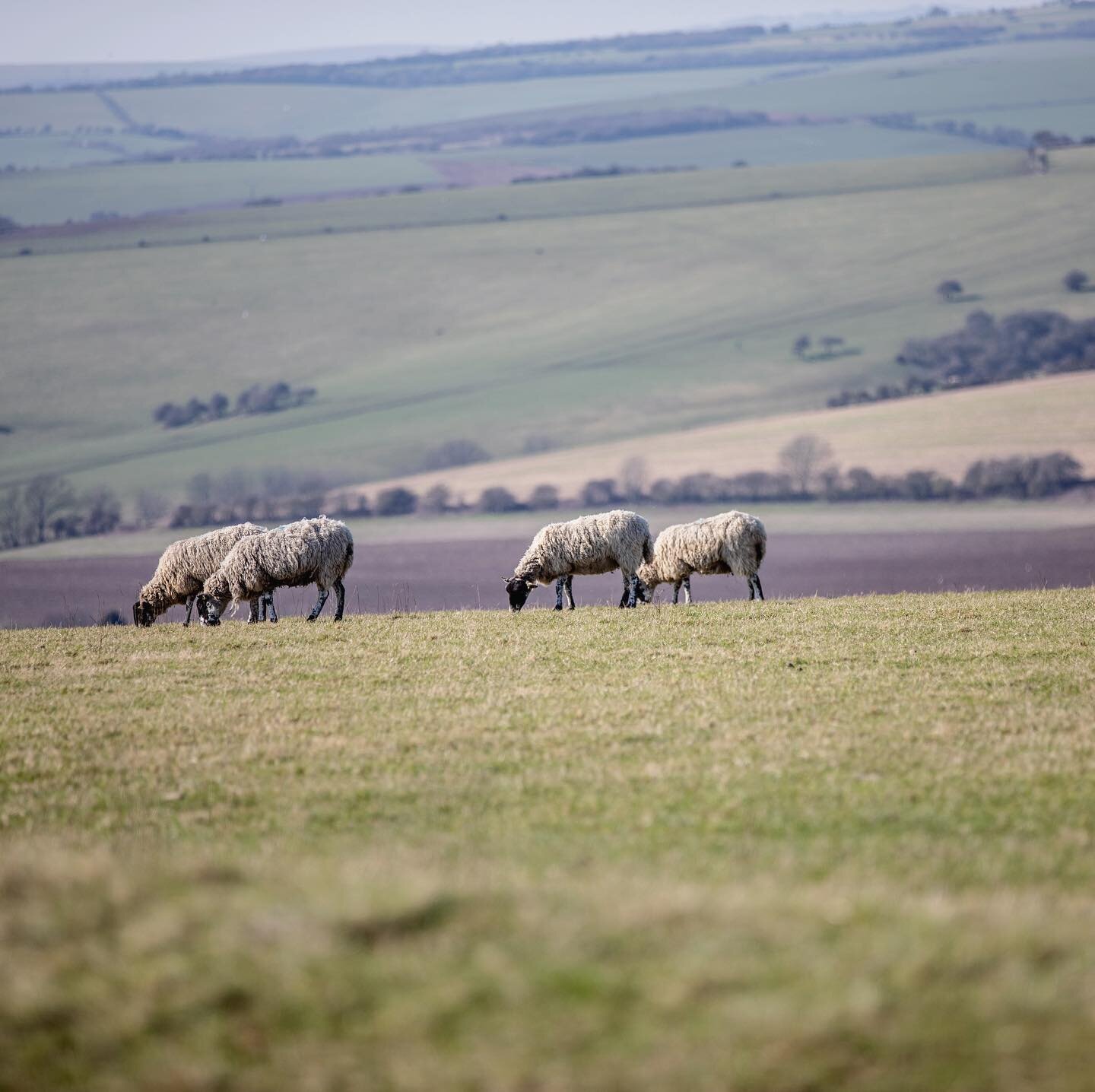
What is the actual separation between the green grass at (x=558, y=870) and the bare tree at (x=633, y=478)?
86.8 meters

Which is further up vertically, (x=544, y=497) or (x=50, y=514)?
(x=50, y=514)

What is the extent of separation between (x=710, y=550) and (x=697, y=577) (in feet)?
124

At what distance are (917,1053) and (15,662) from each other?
1585 cm

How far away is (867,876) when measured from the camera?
9203mm

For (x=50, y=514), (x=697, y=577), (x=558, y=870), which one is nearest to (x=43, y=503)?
(x=50, y=514)

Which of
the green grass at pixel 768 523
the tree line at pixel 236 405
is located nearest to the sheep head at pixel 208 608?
the green grass at pixel 768 523

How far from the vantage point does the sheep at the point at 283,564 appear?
24.3 meters

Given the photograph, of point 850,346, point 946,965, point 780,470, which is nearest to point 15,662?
point 946,965

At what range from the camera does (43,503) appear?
101m

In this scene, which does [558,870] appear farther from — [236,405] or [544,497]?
[236,405]

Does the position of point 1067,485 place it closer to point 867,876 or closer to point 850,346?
point 850,346

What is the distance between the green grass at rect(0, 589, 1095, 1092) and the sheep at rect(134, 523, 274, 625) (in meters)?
7.71

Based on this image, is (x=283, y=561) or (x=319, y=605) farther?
(x=319, y=605)

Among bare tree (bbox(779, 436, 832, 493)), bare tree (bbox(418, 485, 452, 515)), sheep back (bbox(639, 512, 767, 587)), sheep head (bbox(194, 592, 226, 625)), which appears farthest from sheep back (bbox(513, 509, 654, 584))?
bare tree (bbox(418, 485, 452, 515))
